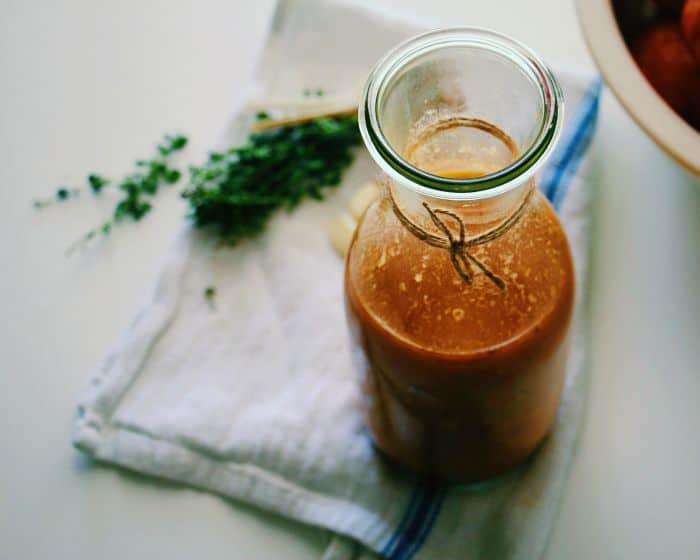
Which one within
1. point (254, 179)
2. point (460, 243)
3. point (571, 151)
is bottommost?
point (254, 179)

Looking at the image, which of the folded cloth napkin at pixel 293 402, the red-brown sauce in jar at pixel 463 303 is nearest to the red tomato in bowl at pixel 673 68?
the folded cloth napkin at pixel 293 402

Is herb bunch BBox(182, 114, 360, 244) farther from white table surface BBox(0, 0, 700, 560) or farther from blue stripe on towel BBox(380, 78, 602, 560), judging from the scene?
blue stripe on towel BBox(380, 78, 602, 560)

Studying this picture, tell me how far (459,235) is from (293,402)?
365 mm

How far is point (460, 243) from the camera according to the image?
1.71 ft

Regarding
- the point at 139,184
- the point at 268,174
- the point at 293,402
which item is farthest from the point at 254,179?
the point at 293,402

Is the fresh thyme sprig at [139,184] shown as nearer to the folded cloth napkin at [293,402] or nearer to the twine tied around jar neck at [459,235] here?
the folded cloth napkin at [293,402]

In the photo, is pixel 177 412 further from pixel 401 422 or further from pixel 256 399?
pixel 401 422

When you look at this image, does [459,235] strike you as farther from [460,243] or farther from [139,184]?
[139,184]

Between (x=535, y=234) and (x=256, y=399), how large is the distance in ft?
1.24

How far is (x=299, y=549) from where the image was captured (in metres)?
0.77

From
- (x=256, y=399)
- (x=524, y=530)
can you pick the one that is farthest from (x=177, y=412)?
(x=524, y=530)

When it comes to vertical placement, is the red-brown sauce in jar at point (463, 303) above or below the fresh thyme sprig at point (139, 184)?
above

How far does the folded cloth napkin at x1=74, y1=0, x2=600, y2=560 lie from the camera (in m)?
0.76

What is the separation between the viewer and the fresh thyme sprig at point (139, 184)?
93 centimetres
